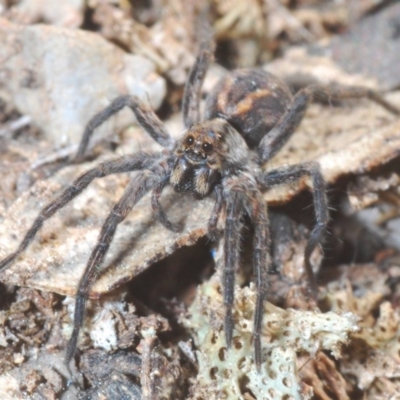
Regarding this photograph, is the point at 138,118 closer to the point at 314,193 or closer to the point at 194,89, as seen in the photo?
the point at 194,89

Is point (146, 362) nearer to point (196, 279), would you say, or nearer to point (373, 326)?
point (196, 279)

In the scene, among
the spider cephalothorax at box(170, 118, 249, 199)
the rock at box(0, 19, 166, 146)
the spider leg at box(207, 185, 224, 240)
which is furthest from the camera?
the rock at box(0, 19, 166, 146)

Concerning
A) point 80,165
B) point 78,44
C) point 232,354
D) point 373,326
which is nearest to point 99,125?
point 80,165

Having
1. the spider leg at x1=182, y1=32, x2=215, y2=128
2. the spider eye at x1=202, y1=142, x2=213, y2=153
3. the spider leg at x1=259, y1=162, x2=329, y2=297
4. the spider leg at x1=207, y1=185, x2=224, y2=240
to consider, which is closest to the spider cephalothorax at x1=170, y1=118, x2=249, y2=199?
the spider eye at x1=202, y1=142, x2=213, y2=153

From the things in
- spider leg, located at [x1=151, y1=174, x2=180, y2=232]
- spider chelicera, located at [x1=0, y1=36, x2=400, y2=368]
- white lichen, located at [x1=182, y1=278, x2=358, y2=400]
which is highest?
spider chelicera, located at [x1=0, y1=36, x2=400, y2=368]

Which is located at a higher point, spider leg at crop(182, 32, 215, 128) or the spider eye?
spider leg at crop(182, 32, 215, 128)

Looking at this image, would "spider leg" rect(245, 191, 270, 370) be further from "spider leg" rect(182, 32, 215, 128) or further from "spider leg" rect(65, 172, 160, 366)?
"spider leg" rect(182, 32, 215, 128)
